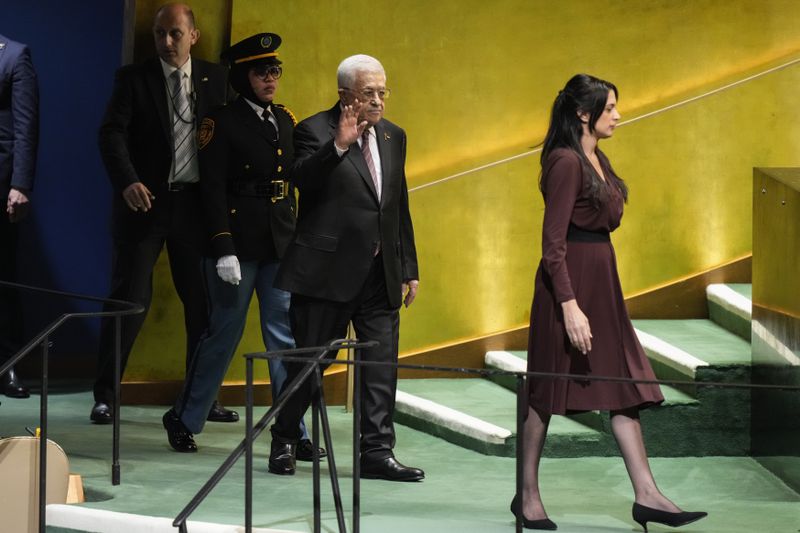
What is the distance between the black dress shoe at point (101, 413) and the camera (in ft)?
20.4

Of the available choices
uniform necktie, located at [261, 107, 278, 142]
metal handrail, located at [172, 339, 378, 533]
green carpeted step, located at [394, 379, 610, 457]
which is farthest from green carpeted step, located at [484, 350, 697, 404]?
metal handrail, located at [172, 339, 378, 533]

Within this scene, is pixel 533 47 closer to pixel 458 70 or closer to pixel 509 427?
pixel 458 70

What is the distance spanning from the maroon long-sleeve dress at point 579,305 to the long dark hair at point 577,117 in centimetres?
3

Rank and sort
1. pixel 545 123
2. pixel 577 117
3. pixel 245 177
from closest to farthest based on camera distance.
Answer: pixel 577 117 → pixel 245 177 → pixel 545 123

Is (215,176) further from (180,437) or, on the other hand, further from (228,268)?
(180,437)

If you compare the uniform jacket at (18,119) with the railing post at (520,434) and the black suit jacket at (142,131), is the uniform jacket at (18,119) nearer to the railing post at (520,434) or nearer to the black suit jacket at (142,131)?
the black suit jacket at (142,131)

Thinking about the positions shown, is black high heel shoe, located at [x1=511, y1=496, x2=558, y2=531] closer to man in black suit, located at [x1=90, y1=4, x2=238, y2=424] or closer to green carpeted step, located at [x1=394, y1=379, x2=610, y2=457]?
green carpeted step, located at [x1=394, y1=379, x2=610, y2=457]

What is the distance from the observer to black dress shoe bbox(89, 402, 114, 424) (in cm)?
621

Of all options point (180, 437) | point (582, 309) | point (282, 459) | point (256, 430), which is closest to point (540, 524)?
point (582, 309)

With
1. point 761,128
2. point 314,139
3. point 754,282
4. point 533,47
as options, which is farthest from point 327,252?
point 761,128

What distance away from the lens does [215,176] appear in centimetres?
556

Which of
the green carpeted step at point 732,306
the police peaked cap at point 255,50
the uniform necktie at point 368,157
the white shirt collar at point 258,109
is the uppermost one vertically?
the police peaked cap at point 255,50

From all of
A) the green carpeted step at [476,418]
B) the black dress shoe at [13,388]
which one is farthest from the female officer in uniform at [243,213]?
the black dress shoe at [13,388]

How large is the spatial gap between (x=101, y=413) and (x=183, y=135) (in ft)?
3.90
